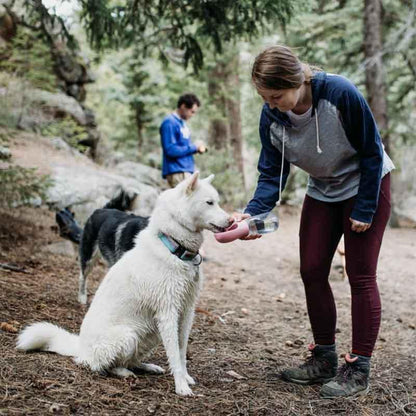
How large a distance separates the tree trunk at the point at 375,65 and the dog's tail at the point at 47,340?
1110 centimetres

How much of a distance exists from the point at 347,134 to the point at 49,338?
2.44m

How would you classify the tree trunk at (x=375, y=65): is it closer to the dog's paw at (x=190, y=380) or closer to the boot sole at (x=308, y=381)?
the boot sole at (x=308, y=381)

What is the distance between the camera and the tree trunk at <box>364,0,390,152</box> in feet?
42.2

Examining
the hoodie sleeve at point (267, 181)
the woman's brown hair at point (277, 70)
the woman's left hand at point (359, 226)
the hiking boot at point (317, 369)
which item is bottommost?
the hiking boot at point (317, 369)

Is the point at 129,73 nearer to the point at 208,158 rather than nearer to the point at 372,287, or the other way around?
the point at 208,158

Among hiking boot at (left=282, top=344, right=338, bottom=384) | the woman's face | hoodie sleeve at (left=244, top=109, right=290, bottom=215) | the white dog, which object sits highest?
the woman's face

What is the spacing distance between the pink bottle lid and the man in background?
12.4 ft

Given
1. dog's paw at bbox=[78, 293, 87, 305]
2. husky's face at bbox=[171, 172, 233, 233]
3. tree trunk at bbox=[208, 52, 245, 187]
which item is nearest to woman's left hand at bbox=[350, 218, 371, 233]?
husky's face at bbox=[171, 172, 233, 233]

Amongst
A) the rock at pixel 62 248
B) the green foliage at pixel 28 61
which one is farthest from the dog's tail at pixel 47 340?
the green foliage at pixel 28 61

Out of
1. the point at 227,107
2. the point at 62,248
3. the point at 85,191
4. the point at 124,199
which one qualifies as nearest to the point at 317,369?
the point at 62,248

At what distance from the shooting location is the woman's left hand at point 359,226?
119 inches

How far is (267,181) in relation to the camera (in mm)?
3527

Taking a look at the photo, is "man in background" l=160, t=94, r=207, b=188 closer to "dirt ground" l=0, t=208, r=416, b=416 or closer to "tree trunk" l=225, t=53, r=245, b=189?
"dirt ground" l=0, t=208, r=416, b=416

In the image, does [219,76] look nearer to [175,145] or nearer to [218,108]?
[218,108]
